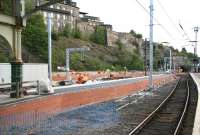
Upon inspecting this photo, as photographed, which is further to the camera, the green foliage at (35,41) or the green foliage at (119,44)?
the green foliage at (119,44)

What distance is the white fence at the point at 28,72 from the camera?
102ft

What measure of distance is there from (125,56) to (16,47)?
118528 mm

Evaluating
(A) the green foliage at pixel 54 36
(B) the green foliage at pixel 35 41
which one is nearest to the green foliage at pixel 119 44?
(A) the green foliage at pixel 54 36

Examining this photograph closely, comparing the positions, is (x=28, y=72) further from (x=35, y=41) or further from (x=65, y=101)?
(x=35, y=41)

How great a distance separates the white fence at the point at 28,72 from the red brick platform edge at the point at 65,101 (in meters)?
4.87

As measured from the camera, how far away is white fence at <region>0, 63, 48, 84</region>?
3105 cm

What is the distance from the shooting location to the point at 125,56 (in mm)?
140125

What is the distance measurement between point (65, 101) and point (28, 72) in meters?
11.2

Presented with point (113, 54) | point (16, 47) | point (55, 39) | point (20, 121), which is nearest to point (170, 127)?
point (20, 121)

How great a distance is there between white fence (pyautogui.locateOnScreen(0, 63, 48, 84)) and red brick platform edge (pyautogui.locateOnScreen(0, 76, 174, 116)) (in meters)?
4.87

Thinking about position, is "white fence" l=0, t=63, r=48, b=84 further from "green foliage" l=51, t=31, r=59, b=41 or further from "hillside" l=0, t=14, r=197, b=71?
"green foliage" l=51, t=31, r=59, b=41

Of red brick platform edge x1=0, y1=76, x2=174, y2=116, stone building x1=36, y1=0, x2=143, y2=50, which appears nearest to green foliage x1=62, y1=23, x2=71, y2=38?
stone building x1=36, y1=0, x2=143, y2=50

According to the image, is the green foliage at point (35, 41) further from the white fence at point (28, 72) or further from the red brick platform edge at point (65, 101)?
the red brick platform edge at point (65, 101)

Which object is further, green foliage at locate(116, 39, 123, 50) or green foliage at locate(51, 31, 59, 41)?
green foliage at locate(116, 39, 123, 50)
